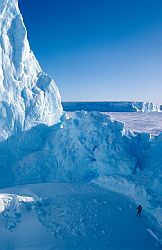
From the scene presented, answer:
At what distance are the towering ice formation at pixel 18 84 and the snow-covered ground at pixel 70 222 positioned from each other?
4457mm

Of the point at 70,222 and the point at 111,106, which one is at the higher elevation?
the point at 111,106

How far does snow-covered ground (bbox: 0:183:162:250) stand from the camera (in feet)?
40.1

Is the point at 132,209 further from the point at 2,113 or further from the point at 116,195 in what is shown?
the point at 2,113

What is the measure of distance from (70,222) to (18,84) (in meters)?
8.55

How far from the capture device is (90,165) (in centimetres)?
1670

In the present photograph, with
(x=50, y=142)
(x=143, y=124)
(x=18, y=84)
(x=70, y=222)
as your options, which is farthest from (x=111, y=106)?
(x=70, y=222)

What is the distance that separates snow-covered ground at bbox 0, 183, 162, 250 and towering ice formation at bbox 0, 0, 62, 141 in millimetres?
4457

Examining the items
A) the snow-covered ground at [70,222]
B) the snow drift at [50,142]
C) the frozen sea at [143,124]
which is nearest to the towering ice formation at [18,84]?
the snow drift at [50,142]

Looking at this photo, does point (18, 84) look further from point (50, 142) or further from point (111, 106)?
point (111, 106)

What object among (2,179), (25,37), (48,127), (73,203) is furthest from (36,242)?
(25,37)

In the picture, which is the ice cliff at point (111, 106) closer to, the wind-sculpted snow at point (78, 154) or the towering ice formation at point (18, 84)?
the towering ice formation at point (18, 84)

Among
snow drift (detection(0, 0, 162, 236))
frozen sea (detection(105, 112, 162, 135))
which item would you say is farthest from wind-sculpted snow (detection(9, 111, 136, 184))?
frozen sea (detection(105, 112, 162, 135))

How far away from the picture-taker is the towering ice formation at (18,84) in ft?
58.7

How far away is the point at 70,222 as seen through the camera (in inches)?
513
